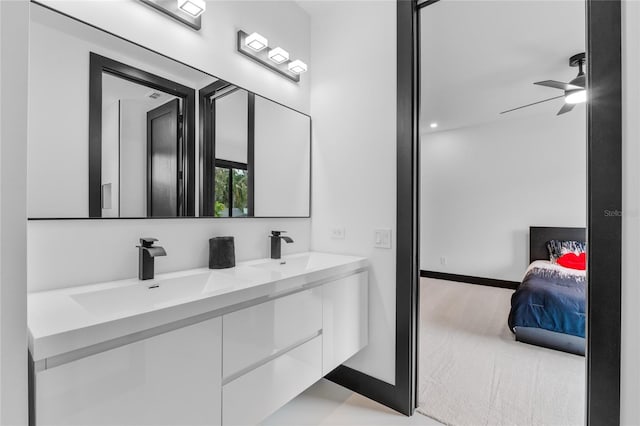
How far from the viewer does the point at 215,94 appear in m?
1.66

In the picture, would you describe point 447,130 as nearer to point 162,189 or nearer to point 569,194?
point 569,194

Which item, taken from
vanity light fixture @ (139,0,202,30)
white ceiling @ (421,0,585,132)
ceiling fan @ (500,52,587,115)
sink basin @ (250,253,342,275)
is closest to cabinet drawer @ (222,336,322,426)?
sink basin @ (250,253,342,275)

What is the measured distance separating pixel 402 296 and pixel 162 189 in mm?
1424

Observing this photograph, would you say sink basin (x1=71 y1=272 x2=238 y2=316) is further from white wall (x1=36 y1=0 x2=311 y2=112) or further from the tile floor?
white wall (x1=36 y1=0 x2=311 y2=112)

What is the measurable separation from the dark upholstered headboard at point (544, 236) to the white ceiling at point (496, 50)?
5.47 feet

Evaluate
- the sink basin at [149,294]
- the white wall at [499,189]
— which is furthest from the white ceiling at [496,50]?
the sink basin at [149,294]

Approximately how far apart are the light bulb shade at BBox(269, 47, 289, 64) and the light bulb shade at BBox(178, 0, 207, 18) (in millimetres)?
507

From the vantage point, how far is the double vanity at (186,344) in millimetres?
771

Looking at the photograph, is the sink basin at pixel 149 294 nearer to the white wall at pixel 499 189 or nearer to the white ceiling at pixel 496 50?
the white ceiling at pixel 496 50

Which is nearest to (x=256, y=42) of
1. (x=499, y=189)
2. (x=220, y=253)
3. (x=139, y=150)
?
(x=139, y=150)

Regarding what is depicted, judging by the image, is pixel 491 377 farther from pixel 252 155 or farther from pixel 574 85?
pixel 574 85

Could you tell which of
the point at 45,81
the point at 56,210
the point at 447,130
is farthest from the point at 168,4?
the point at 447,130

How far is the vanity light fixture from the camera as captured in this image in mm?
1413

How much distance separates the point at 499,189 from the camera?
4.80m
